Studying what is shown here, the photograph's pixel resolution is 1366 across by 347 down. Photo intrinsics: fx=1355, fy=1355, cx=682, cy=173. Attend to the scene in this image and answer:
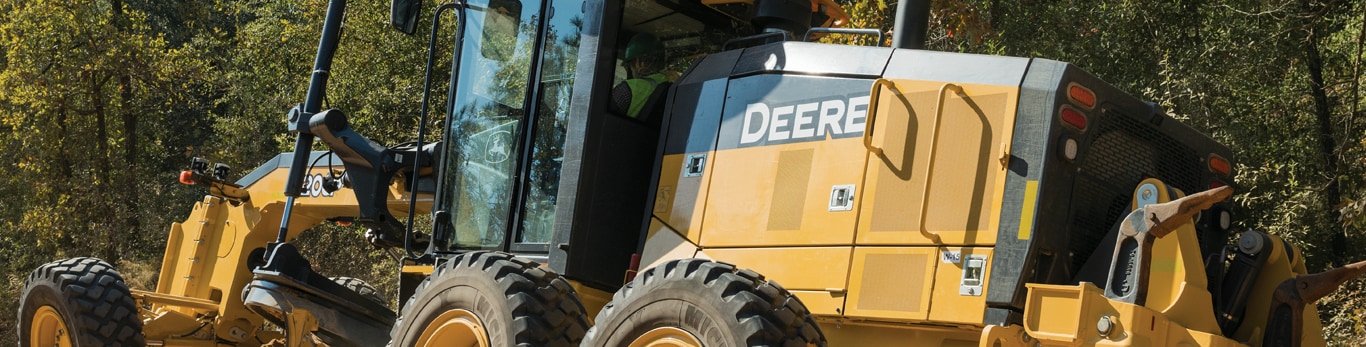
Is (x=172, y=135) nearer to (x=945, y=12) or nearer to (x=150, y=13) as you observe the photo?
(x=150, y=13)

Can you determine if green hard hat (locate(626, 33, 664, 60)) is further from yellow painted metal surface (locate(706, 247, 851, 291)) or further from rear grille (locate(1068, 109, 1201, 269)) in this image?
rear grille (locate(1068, 109, 1201, 269))

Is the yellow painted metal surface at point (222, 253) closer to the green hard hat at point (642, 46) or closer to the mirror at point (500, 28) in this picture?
the mirror at point (500, 28)

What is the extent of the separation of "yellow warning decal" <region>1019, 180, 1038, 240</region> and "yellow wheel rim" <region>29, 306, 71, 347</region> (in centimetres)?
620

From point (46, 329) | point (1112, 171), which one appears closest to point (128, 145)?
point (46, 329)

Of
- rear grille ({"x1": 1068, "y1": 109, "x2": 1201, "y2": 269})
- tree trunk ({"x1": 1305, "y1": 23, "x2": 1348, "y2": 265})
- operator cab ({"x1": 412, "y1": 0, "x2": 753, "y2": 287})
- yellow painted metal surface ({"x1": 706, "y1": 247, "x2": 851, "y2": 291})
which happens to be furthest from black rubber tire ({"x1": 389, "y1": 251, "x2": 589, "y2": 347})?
tree trunk ({"x1": 1305, "y1": 23, "x2": 1348, "y2": 265})

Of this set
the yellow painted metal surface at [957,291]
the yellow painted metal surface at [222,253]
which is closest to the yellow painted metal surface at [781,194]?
the yellow painted metal surface at [957,291]

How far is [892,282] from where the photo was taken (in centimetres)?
522

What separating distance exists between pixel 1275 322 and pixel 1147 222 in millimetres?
909

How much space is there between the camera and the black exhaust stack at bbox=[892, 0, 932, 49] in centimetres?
648

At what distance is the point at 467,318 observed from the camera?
5.84 m

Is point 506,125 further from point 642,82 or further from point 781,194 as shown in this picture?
point 781,194

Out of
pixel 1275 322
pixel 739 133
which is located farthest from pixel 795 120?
pixel 1275 322

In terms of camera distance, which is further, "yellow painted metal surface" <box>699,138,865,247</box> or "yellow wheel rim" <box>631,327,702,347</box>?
"yellow painted metal surface" <box>699,138,865,247</box>

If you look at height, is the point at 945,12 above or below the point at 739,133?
above
